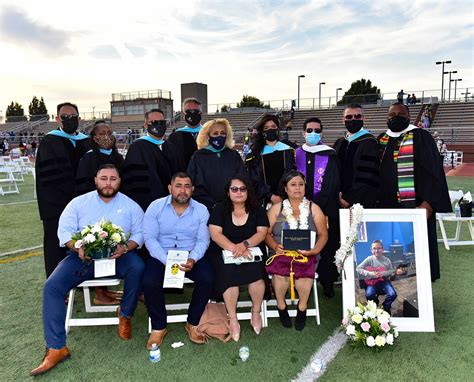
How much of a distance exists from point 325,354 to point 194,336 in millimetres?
1101

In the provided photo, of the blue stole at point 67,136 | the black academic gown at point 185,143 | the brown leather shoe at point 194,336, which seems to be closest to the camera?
the brown leather shoe at point 194,336

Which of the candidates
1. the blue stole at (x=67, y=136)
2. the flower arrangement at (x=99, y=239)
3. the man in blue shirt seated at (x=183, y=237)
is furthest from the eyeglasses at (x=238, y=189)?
the blue stole at (x=67, y=136)

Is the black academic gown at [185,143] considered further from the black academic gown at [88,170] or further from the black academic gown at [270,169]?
the black academic gown at [88,170]

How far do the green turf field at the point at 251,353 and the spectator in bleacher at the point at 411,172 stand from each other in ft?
3.10

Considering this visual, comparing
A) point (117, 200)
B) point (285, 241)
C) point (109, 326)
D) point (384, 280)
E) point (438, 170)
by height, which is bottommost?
point (109, 326)

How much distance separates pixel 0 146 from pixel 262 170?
96.4 ft

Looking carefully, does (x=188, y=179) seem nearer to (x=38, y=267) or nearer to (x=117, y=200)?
(x=117, y=200)

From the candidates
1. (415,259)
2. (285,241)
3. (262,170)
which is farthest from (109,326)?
(415,259)

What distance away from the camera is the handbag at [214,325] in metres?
3.54

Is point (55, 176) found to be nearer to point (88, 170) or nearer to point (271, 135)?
point (88, 170)

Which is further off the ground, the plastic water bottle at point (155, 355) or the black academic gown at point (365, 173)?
the black academic gown at point (365, 173)

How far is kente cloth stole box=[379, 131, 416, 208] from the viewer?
4.03 metres

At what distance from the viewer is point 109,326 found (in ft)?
12.5

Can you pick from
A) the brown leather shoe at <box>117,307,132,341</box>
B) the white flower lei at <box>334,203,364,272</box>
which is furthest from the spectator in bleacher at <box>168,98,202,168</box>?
the white flower lei at <box>334,203,364,272</box>
